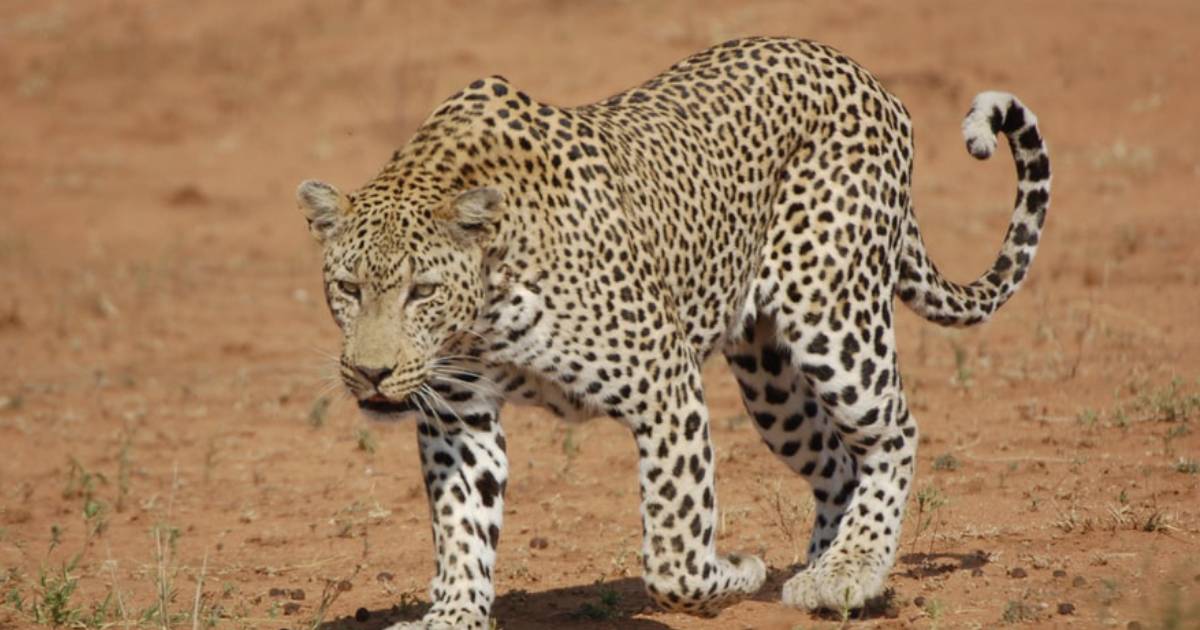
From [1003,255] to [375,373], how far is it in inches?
126

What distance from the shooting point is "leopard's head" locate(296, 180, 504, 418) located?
233 inches

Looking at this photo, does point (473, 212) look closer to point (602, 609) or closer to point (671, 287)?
point (671, 287)

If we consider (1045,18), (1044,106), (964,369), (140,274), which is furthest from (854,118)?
(1045,18)

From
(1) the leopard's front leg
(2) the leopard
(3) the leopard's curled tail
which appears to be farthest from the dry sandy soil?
(3) the leopard's curled tail

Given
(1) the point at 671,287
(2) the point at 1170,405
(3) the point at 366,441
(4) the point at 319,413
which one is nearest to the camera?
A: (1) the point at 671,287

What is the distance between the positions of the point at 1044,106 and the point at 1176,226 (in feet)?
15.4

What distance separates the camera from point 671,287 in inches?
269

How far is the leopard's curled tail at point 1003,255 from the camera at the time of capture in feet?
25.1

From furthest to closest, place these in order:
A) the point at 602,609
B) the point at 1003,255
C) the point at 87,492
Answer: the point at 87,492
the point at 1003,255
the point at 602,609

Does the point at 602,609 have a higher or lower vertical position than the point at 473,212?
lower

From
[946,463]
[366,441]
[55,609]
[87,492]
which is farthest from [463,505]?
[87,492]

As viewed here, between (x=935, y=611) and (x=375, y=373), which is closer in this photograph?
(x=375, y=373)

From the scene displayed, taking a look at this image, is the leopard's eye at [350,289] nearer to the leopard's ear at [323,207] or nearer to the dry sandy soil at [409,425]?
the leopard's ear at [323,207]

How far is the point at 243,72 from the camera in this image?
75.3 feet
